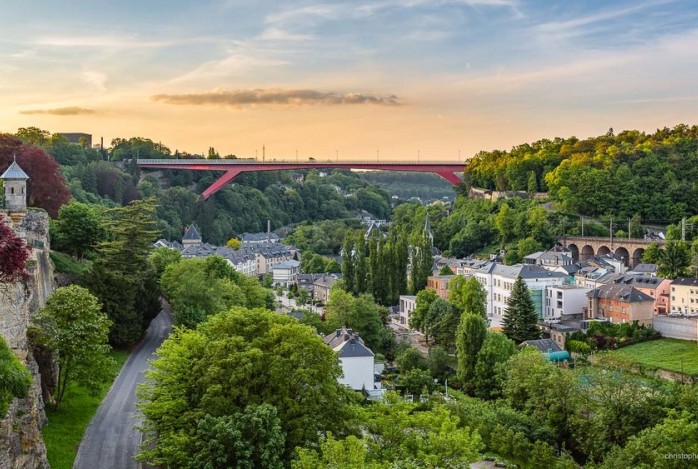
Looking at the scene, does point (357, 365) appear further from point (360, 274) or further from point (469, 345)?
point (360, 274)

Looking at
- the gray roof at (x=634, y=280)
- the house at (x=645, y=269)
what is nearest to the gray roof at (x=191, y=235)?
the gray roof at (x=634, y=280)

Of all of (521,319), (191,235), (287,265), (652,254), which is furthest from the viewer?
(191,235)

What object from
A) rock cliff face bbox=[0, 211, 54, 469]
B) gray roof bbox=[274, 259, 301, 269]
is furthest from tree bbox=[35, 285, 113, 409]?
gray roof bbox=[274, 259, 301, 269]

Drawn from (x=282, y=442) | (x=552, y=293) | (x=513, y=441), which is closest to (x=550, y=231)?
(x=552, y=293)

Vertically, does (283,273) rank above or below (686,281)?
below

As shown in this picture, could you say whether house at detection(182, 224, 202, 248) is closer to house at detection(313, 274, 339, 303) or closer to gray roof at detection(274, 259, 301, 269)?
gray roof at detection(274, 259, 301, 269)

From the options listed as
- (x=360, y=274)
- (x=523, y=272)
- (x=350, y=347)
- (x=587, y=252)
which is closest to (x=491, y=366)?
(x=350, y=347)

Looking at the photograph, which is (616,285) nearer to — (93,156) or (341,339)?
(341,339)
